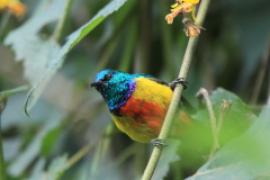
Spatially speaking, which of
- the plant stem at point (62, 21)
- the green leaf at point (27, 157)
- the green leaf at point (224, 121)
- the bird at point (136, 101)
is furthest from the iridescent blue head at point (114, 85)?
the green leaf at point (27, 157)

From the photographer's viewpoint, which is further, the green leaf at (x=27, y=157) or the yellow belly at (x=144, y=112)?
the green leaf at (x=27, y=157)

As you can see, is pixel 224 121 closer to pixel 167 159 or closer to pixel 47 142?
pixel 167 159

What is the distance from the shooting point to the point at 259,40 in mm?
2777

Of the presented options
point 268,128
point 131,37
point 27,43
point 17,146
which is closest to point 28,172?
point 17,146

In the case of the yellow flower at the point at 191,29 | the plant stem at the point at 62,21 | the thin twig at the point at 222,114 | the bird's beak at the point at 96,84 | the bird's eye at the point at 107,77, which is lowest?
the thin twig at the point at 222,114

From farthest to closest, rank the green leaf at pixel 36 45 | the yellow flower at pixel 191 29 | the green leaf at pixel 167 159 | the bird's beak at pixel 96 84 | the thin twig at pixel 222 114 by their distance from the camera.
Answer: the bird's beak at pixel 96 84
the green leaf at pixel 36 45
the green leaf at pixel 167 159
the thin twig at pixel 222 114
the yellow flower at pixel 191 29

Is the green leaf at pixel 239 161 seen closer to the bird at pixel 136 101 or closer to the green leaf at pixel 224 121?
the green leaf at pixel 224 121

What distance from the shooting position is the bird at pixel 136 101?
212 cm

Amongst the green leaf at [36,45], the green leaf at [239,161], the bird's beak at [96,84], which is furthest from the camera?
the bird's beak at [96,84]

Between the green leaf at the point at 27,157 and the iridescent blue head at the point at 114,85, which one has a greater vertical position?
the iridescent blue head at the point at 114,85

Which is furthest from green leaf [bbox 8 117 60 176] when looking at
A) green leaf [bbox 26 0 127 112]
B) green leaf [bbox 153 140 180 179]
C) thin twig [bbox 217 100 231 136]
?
thin twig [bbox 217 100 231 136]

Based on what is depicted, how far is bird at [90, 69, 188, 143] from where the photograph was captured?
212 centimetres

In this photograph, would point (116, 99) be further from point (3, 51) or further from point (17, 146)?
point (3, 51)

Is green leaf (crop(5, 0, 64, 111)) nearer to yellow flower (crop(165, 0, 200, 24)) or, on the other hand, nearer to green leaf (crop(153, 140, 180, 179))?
green leaf (crop(153, 140, 180, 179))
